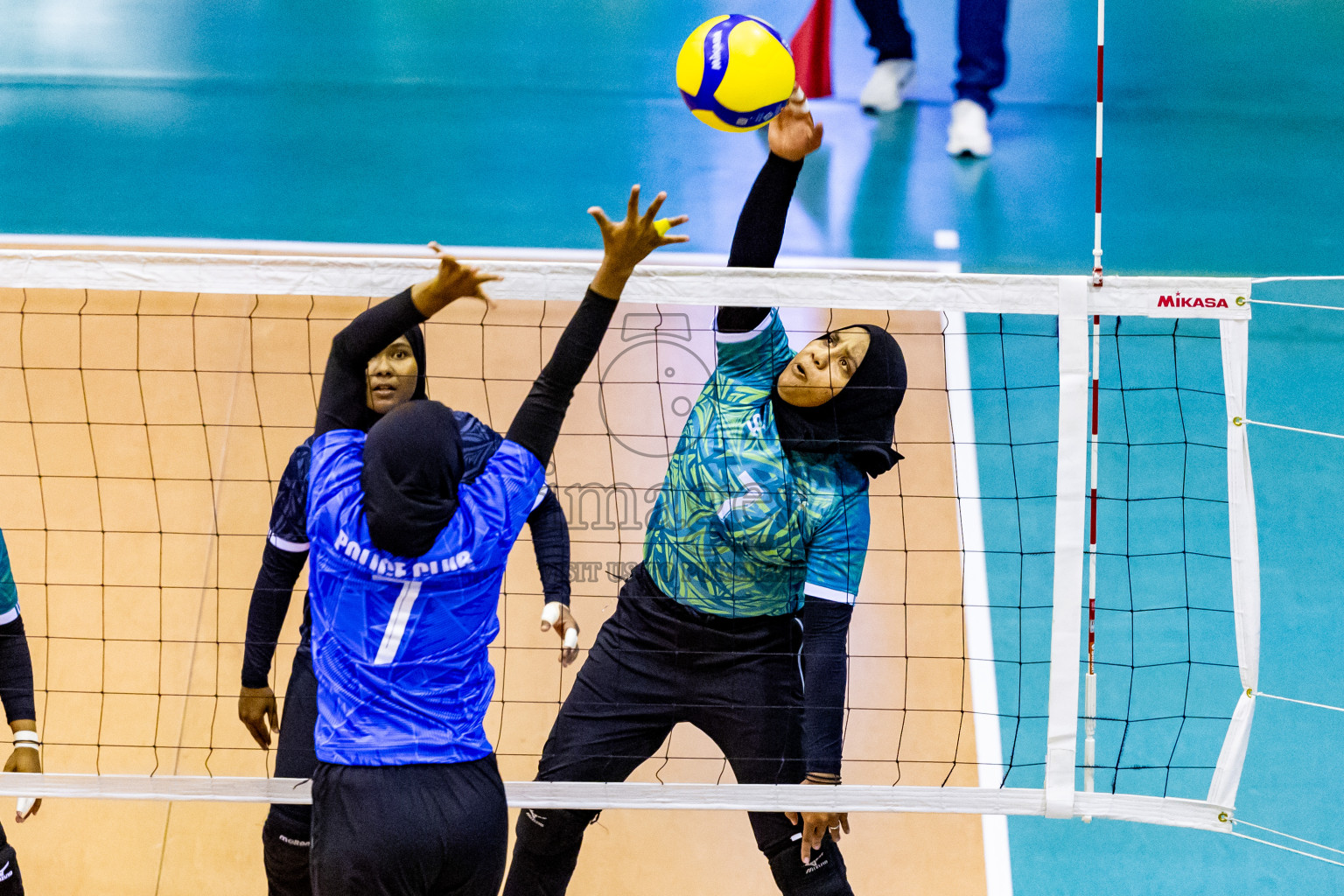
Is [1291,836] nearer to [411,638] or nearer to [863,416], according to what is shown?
[863,416]

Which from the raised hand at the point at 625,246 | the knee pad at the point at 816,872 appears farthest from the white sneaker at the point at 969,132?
the knee pad at the point at 816,872

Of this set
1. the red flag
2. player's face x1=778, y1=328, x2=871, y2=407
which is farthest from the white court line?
the red flag

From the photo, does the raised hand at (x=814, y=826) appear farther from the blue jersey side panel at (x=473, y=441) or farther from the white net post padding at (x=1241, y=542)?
the blue jersey side panel at (x=473, y=441)

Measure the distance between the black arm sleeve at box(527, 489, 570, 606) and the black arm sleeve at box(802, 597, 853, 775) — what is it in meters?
0.66

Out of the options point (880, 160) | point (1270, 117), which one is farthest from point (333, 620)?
point (1270, 117)

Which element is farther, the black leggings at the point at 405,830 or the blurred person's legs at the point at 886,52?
the blurred person's legs at the point at 886,52

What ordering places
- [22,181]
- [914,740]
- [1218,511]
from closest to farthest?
[914,740] → [1218,511] → [22,181]

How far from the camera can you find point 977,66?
20.6 feet

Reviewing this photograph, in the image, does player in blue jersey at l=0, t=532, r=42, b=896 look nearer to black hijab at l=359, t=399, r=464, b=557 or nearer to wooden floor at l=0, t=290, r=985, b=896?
wooden floor at l=0, t=290, r=985, b=896

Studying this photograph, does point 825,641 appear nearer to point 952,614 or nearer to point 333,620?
point 333,620

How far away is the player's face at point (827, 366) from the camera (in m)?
3.40

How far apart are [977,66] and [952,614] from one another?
2950 millimetres

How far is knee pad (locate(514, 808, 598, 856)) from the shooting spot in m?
3.56

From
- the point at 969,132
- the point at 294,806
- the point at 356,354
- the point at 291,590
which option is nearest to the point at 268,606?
the point at 291,590
